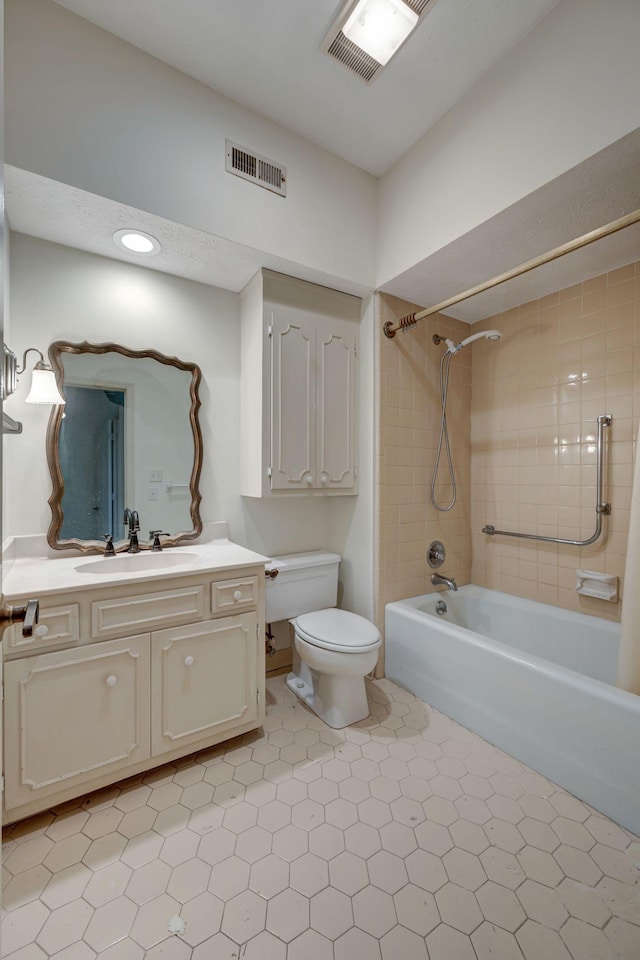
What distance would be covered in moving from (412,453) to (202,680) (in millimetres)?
1605

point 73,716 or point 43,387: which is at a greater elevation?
point 43,387

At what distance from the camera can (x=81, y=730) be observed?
55.4 inches

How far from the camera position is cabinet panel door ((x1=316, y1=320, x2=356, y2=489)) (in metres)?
2.22

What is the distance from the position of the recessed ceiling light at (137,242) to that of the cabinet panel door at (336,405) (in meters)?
0.86

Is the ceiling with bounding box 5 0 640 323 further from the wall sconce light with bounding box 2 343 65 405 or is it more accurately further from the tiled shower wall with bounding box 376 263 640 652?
the wall sconce light with bounding box 2 343 65 405

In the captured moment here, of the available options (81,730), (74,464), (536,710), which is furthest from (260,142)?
(536,710)

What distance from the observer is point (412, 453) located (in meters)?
2.44

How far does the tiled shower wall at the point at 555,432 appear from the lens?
6.68ft

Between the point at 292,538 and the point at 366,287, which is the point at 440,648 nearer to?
the point at 292,538

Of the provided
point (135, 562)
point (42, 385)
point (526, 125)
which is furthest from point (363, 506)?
point (526, 125)

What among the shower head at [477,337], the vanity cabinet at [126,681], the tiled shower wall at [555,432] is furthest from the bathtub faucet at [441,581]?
the shower head at [477,337]

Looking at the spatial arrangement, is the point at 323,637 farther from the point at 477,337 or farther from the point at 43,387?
the point at 477,337

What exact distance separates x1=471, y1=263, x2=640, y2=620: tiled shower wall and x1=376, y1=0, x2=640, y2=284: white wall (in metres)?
0.90

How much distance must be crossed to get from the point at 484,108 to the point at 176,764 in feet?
9.59
